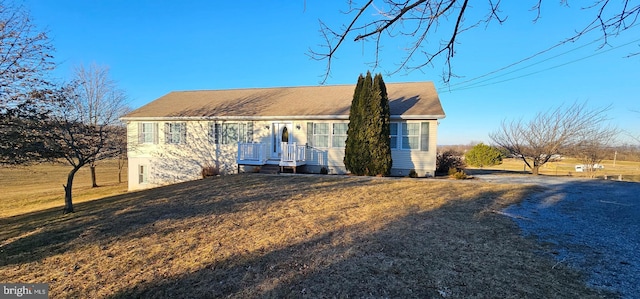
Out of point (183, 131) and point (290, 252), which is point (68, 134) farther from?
point (290, 252)

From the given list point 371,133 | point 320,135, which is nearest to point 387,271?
point 371,133

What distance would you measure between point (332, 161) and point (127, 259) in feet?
31.7

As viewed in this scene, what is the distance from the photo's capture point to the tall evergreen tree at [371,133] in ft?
36.9

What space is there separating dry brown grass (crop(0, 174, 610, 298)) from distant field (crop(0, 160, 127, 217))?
19.0ft

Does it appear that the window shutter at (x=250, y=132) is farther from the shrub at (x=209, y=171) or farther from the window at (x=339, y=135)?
the window at (x=339, y=135)

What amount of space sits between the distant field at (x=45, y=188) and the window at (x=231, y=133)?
5.94 metres

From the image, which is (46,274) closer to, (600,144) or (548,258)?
(548,258)

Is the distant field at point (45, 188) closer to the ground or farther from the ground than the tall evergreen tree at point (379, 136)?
closer to the ground

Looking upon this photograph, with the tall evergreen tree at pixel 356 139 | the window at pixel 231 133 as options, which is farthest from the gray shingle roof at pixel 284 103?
the tall evergreen tree at pixel 356 139

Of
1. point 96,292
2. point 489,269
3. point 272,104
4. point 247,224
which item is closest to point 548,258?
point 489,269

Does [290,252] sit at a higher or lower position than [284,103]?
lower

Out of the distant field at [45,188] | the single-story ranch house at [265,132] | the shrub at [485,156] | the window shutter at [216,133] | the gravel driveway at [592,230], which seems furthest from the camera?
the shrub at [485,156]

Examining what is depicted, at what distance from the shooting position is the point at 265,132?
1348 centimetres

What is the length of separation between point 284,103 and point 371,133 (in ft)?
18.4
